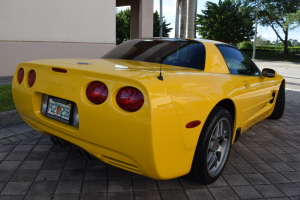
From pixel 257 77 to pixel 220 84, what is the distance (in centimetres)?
125

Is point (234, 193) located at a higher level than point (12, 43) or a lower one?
lower

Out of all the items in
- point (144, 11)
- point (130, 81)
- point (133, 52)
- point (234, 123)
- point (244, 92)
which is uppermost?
point (144, 11)

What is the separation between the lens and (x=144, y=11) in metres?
12.3

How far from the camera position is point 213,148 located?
2.70m

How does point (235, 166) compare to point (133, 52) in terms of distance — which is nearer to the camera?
point (235, 166)

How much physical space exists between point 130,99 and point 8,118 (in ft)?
9.23

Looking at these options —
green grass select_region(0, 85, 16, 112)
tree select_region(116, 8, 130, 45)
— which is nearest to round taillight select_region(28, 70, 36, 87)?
green grass select_region(0, 85, 16, 112)

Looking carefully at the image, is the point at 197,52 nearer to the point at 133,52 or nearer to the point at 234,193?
the point at 133,52

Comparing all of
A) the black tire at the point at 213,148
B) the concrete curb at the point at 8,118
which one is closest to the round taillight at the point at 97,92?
the black tire at the point at 213,148

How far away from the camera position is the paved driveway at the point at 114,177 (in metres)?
2.40

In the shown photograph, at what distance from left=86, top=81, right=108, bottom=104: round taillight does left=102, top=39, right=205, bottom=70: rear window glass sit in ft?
3.08

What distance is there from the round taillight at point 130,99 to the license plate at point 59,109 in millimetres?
527

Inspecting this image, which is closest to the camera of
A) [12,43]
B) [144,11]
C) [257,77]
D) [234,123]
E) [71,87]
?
[71,87]

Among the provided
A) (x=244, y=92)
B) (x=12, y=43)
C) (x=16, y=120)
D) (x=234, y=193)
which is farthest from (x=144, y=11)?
(x=234, y=193)
